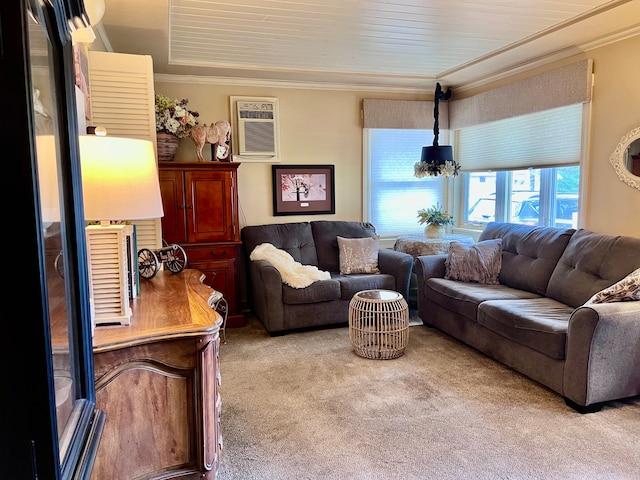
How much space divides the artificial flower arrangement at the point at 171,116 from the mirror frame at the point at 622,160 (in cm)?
347

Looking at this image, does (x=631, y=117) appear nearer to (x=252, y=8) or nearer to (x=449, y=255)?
(x=449, y=255)

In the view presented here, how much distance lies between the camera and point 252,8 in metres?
2.85

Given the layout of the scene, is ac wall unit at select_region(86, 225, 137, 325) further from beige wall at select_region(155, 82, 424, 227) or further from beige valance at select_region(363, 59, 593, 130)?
beige valance at select_region(363, 59, 593, 130)

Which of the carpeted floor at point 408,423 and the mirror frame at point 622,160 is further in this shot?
the mirror frame at point 622,160

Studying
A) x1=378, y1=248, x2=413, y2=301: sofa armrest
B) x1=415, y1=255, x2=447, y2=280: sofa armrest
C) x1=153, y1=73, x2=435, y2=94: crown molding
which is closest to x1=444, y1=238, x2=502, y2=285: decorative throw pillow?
x1=415, y1=255, x2=447, y2=280: sofa armrest

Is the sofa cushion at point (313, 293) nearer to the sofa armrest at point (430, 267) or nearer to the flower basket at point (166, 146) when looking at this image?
the sofa armrest at point (430, 267)

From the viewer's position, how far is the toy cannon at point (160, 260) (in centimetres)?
244

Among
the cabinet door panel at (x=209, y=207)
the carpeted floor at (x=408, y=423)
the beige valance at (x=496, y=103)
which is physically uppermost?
the beige valance at (x=496, y=103)

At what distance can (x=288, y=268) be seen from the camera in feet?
13.4

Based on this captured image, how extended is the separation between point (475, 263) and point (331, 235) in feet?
4.91

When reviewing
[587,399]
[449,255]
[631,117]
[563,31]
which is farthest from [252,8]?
[587,399]

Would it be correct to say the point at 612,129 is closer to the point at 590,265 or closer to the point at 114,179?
the point at 590,265

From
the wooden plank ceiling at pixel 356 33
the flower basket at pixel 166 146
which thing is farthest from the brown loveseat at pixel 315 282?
the wooden plank ceiling at pixel 356 33

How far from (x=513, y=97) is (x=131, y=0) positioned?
3386 millimetres
